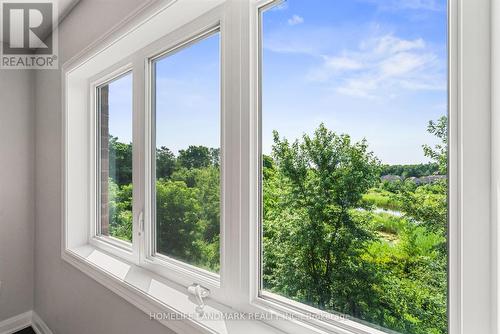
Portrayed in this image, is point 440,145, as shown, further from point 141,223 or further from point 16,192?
point 16,192

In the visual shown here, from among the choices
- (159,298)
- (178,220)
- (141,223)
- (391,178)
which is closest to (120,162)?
(141,223)

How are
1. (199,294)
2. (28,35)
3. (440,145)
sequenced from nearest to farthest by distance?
(440,145), (199,294), (28,35)

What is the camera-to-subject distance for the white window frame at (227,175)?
665mm

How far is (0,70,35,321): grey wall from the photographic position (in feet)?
8.91

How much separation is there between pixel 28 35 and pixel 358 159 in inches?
117

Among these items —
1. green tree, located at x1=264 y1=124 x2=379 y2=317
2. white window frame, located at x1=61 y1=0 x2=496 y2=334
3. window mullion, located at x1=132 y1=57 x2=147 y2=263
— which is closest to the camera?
white window frame, located at x1=61 y1=0 x2=496 y2=334

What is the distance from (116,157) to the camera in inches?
85.6

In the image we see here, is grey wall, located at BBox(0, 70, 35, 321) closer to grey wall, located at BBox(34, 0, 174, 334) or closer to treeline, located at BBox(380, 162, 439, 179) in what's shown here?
grey wall, located at BBox(34, 0, 174, 334)

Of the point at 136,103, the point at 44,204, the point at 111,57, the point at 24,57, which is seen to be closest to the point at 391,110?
the point at 136,103

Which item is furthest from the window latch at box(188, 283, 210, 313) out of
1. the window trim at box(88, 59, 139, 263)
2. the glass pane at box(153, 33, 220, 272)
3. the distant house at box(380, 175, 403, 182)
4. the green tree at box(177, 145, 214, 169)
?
the window trim at box(88, 59, 139, 263)

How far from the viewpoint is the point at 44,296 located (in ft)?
8.61

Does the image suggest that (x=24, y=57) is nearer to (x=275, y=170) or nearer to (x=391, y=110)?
(x=275, y=170)

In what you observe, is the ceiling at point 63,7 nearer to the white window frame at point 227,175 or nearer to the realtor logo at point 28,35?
the realtor logo at point 28,35

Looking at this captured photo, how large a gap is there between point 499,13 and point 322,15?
541mm
